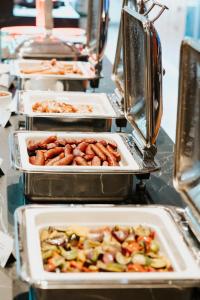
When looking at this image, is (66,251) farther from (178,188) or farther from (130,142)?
(130,142)

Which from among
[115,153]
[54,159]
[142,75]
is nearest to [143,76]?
[142,75]

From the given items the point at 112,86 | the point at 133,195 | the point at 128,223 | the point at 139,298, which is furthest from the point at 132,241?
the point at 112,86

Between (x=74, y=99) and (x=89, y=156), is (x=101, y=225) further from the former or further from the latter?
(x=74, y=99)

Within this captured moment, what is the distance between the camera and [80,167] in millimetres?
1476

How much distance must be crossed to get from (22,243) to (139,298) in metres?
0.23

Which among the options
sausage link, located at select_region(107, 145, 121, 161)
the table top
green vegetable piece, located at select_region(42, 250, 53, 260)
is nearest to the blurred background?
the table top

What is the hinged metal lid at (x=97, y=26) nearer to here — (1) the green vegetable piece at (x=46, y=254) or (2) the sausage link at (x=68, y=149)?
(2) the sausage link at (x=68, y=149)

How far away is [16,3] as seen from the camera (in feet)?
14.5

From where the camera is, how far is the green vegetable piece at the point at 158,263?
1.06m

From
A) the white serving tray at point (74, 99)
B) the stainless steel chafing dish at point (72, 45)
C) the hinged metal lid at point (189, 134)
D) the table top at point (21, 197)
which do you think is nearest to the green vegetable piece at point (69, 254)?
the table top at point (21, 197)

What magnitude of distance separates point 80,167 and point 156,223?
0.31 metres

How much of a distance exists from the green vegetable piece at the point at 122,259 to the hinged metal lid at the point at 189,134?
5.8 inches

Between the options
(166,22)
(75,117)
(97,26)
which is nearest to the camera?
(75,117)

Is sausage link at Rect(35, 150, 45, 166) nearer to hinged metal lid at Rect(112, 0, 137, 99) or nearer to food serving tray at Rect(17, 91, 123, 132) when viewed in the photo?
food serving tray at Rect(17, 91, 123, 132)
